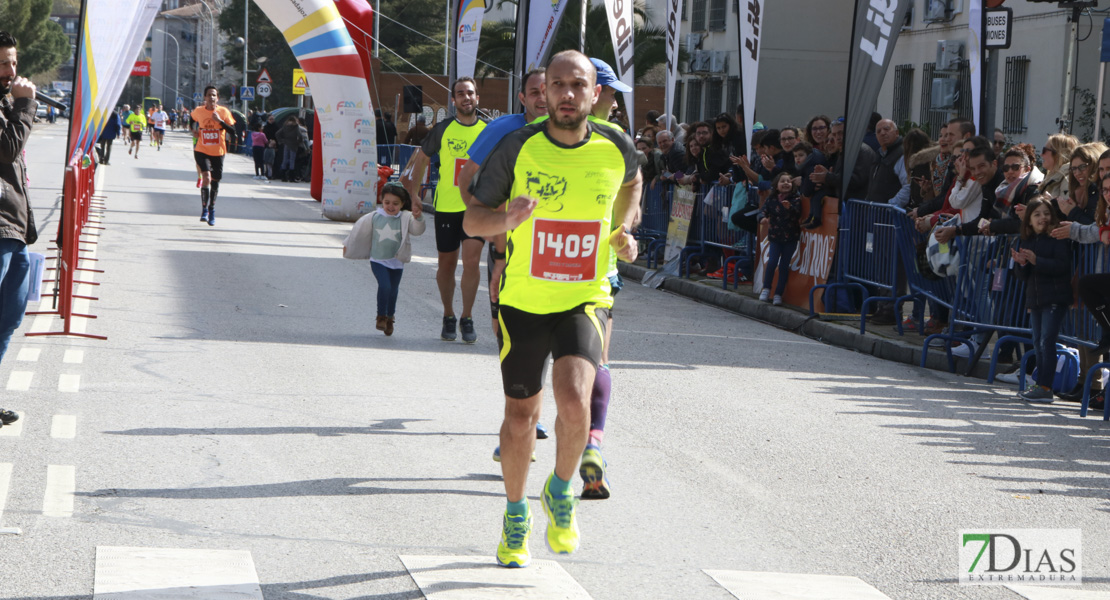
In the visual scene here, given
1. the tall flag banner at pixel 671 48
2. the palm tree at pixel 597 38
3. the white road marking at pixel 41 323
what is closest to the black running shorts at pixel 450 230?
the white road marking at pixel 41 323

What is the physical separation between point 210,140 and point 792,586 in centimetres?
1659

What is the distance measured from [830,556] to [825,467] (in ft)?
5.39

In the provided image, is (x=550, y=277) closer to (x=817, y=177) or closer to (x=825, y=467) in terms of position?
(x=825, y=467)

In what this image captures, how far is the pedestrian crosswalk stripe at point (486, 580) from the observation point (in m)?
4.61

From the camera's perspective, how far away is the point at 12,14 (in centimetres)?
9788

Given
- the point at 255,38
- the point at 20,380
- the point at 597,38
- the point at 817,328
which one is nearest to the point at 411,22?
the point at 255,38

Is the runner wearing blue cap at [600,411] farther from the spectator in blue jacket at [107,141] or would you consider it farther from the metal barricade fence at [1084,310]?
the spectator in blue jacket at [107,141]

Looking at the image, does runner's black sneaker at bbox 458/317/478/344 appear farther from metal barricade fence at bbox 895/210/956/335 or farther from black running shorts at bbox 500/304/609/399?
black running shorts at bbox 500/304/609/399

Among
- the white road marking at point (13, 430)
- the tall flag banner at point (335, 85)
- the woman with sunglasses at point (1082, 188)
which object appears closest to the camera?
the white road marking at point (13, 430)

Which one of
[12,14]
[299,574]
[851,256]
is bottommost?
[299,574]

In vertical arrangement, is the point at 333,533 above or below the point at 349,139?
below

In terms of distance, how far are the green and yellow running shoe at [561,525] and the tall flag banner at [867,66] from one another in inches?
345

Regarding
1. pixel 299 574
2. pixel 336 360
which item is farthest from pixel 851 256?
pixel 299 574

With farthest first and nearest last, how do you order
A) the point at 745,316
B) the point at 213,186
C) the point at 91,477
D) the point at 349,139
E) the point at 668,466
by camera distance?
the point at 349,139, the point at 213,186, the point at 745,316, the point at 668,466, the point at 91,477
